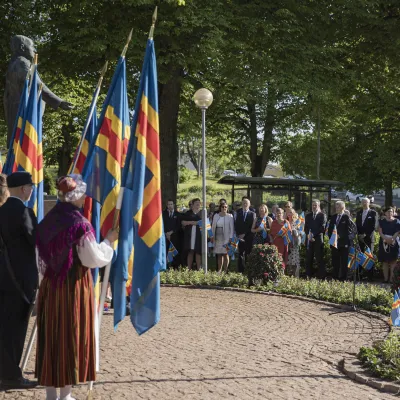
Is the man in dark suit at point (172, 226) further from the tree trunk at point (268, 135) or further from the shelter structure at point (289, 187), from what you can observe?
the tree trunk at point (268, 135)

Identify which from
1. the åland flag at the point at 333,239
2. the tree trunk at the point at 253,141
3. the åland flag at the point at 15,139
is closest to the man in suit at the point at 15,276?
the åland flag at the point at 15,139

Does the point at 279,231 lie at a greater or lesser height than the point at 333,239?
greater

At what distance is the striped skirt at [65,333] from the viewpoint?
19.4ft

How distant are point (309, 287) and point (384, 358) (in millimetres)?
5626

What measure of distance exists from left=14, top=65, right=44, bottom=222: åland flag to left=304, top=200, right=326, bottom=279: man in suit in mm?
9232

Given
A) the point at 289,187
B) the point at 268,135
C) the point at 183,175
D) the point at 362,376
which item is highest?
the point at 268,135

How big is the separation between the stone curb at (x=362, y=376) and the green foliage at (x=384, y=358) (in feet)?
0.26

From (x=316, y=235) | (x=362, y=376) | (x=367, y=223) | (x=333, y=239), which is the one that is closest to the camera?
(x=362, y=376)

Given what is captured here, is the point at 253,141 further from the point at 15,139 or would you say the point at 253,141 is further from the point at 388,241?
the point at 15,139

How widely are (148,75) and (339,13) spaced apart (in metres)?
15.7

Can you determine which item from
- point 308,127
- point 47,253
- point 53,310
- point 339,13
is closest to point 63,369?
point 53,310

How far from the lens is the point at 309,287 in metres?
13.5

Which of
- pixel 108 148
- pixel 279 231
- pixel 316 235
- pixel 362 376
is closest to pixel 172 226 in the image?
Result: pixel 279 231

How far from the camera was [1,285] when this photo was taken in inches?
263
